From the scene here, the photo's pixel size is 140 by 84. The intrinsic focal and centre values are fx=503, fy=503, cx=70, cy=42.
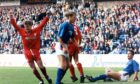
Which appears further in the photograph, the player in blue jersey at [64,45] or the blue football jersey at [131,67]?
the blue football jersey at [131,67]

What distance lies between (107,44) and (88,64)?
303 centimetres

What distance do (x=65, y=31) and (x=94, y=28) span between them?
22081 millimetres

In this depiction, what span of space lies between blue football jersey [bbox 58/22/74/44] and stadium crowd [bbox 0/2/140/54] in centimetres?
1716

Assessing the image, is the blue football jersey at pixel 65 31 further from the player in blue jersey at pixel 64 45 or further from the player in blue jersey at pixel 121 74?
the player in blue jersey at pixel 121 74

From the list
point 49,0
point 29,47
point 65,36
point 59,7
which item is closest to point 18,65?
point 59,7

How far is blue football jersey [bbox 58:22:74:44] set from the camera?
1346 centimetres

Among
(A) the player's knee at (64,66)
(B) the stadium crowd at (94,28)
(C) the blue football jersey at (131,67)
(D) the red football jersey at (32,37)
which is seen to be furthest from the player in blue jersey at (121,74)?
(B) the stadium crowd at (94,28)

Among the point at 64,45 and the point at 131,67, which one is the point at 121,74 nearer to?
the point at 131,67

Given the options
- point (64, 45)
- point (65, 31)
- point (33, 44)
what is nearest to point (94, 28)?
point (33, 44)

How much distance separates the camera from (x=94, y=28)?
3562cm

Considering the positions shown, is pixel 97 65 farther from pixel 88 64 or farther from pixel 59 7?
pixel 59 7

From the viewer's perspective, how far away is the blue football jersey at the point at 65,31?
1346 cm

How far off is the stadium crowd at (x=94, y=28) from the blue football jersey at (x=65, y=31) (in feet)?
56.3

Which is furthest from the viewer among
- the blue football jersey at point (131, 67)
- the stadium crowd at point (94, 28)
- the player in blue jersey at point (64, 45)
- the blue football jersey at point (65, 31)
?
the stadium crowd at point (94, 28)
